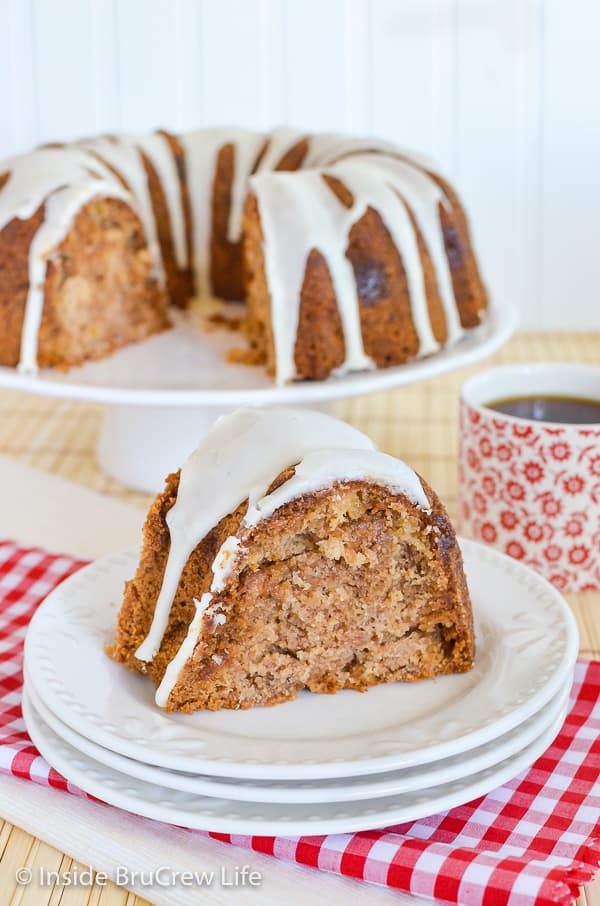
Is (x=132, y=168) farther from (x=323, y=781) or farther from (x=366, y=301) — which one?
(x=323, y=781)

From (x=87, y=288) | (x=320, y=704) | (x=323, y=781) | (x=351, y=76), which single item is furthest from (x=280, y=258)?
(x=351, y=76)

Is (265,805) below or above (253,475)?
below

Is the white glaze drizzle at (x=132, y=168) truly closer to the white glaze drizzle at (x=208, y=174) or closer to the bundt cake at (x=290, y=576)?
the white glaze drizzle at (x=208, y=174)

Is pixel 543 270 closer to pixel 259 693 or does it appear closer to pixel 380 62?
pixel 380 62

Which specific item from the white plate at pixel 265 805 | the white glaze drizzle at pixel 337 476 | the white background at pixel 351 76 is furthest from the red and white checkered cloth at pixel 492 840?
the white background at pixel 351 76

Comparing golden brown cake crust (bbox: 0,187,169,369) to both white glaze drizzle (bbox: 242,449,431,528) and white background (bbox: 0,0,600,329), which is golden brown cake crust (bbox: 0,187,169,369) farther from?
white background (bbox: 0,0,600,329)

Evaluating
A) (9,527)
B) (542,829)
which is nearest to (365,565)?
(542,829)

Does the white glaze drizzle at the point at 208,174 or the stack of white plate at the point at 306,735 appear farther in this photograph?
the white glaze drizzle at the point at 208,174

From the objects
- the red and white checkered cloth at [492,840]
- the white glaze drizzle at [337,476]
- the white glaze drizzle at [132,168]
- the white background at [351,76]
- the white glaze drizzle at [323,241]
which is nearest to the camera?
the red and white checkered cloth at [492,840]
